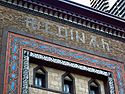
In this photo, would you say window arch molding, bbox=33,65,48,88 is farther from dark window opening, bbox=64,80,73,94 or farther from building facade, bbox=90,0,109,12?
building facade, bbox=90,0,109,12

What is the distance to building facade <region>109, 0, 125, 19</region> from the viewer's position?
53.7 ft

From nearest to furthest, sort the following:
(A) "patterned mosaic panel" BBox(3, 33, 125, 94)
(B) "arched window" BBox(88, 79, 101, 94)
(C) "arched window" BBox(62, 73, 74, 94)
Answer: (A) "patterned mosaic panel" BBox(3, 33, 125, 94)
(C) "arched window" BBox(62, 73, 74, 94)
(B) "arched window" BBox(88, 79, 101, 94)

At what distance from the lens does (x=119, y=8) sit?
1670 centimetres

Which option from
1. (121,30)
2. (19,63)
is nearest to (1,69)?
(19,63)

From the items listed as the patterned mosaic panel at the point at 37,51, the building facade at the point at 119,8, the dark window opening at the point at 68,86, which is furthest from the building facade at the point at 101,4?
the dark window opening at the point at 68,86

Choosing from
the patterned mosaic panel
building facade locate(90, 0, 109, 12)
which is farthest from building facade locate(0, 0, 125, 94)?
building facade locate(90, 0, 109, 12)

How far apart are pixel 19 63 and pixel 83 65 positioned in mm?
1860

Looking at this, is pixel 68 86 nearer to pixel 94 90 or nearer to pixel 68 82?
pixel 68 82

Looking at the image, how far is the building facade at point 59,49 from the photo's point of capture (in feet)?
35.8

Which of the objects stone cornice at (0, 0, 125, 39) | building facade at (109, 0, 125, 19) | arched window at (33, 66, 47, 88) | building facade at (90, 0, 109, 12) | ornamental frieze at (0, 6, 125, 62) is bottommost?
arched window at (33, 66, 47, 88)

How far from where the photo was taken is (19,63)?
10.9 meters

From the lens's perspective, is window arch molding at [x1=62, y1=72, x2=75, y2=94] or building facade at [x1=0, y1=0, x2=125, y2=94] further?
window arch molding at [x1=62, y1=72, x2=75, y2=94]

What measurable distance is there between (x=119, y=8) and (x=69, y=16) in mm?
4415

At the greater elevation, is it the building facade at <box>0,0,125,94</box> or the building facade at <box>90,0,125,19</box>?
the building facade at <box>90,0,125,19</box>
